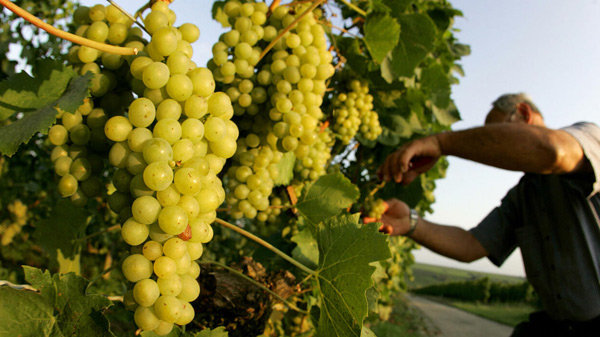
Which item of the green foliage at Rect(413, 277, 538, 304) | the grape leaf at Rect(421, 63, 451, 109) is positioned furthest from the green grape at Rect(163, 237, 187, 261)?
the green foliage at Rect(413, 277, 538, 304)

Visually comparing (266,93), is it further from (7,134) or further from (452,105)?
(452,105)

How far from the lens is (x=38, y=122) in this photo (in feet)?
2.37

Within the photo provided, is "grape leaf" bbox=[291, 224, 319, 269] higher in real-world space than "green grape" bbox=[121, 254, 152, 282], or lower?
lower

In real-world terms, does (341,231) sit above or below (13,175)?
above

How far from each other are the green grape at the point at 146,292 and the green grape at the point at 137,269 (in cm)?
1

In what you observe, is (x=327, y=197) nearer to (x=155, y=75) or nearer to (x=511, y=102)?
(x=155, y=75)

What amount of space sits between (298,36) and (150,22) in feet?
1.58

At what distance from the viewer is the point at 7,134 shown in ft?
2.36

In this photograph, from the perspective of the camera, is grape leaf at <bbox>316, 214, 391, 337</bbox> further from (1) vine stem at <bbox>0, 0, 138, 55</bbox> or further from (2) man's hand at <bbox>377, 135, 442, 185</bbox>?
(2) man's hand at <bbox>377, 135, 442, 185</bbox>

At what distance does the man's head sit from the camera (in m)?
3.23

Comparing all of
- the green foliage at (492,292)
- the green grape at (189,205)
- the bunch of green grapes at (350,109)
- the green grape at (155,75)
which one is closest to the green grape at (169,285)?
the green grape at (189,205)

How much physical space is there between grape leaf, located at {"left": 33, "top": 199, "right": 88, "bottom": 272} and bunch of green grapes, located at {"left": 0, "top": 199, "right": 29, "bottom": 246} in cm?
361

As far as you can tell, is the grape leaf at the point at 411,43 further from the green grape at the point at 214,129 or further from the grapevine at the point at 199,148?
the green grape at the point at 214,129

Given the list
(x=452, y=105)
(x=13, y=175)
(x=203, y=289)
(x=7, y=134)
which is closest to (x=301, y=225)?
(x=203, y=289)
